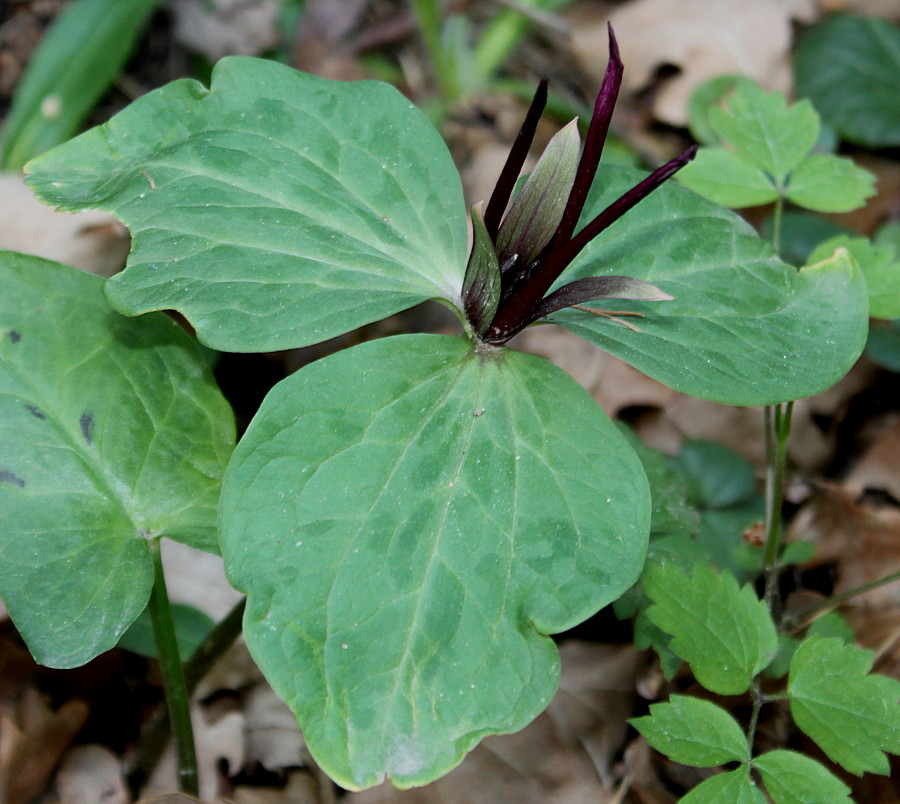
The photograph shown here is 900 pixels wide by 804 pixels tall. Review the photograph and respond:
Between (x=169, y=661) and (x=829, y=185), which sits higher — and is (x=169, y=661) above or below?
below

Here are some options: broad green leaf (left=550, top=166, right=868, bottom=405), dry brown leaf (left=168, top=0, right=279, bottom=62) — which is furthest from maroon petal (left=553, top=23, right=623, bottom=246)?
dry brown leaf (left=168, top=0, right=279, bottom=62)

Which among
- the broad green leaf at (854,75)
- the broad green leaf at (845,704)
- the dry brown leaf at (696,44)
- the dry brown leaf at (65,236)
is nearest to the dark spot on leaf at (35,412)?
the dry brown leaf at (65,236)

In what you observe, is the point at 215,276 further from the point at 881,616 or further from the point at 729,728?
the point at 881,616

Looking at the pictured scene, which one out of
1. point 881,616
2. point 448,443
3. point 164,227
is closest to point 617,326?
point 448,443

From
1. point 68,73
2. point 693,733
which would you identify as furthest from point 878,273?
point 68,73

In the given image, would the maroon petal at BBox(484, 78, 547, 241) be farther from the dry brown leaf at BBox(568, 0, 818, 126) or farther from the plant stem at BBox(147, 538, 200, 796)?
the dry brown leaf at BBox(568, 0, 818, 126)

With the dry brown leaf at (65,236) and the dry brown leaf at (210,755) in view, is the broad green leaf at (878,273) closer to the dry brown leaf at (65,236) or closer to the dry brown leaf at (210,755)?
the dry brown leaf at (210,755)

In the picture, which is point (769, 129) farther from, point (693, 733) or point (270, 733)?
point (270, 733)
